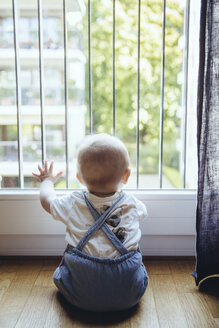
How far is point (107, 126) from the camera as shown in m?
6.00

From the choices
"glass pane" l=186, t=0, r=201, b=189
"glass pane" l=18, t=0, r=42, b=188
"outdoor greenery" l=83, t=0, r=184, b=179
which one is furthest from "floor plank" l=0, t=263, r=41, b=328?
"outdoor greenery" l=83, t=0, r=184, b=179

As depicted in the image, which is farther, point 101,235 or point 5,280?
point 5,280

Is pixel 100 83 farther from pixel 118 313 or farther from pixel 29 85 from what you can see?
pixel 118 313

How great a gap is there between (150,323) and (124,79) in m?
5.31

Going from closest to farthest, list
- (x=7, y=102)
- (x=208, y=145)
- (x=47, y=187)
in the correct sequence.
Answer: (x=208, y=145) → (x=47, y=187) → (x=7, y=102)

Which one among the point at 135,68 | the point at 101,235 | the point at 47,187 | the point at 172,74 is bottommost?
the point at 101,235

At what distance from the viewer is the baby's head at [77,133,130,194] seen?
1.10m

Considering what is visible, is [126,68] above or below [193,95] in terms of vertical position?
above

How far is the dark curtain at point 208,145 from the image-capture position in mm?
1109

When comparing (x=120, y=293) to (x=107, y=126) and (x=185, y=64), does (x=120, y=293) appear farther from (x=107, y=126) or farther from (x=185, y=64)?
(x=107, y=126)

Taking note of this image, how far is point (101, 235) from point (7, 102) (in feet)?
7.00

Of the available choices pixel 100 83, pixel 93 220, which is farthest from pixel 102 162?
pixel 100 83

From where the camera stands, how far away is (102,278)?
3.36 ft

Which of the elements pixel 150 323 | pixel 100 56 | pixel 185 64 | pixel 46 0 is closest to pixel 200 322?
pixel 150 323
